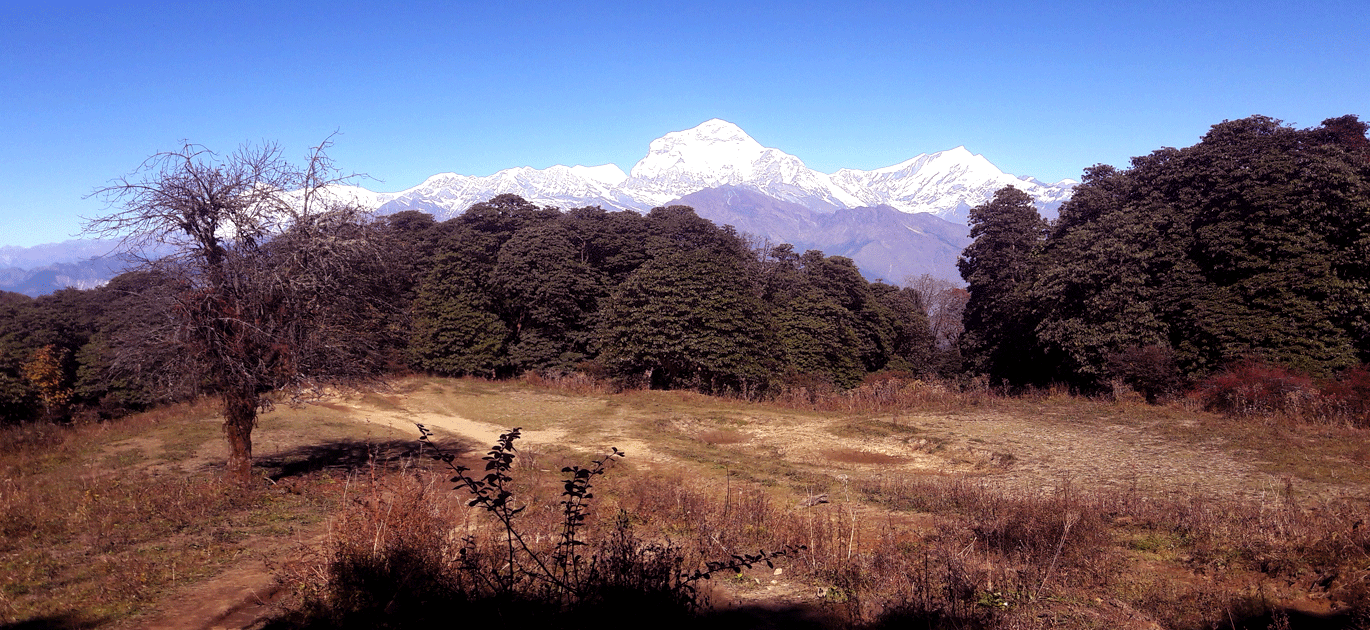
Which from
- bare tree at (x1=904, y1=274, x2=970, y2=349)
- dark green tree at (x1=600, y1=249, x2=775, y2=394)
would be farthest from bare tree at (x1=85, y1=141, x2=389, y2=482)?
bare tree at (x1=904, y1=274, x2=970, y2=349)

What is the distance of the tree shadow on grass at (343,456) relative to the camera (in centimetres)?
1302

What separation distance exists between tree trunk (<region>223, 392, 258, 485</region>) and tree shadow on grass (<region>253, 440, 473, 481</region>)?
93 cm

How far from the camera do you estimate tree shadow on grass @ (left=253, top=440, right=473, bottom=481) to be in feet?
42.7

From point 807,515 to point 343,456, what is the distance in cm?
1074

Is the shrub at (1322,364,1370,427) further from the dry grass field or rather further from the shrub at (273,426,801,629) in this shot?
the shrub at (273,426,801,629)

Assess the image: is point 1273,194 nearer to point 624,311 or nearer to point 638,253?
point 624,311

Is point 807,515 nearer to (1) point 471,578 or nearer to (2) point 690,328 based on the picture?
(1) point 471,578

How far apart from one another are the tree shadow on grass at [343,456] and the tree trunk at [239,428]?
93 centimetres

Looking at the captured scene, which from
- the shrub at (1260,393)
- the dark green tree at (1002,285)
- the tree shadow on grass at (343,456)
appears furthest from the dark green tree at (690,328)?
the shrub at (1260,393)

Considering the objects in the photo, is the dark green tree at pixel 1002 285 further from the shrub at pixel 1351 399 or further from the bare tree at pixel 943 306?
the bare tree at pixel 943 306

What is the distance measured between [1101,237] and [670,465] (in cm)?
1876

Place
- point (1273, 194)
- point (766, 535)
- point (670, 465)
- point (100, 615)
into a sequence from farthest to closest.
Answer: point (1273, 194), point (670, 465), point (766, 535), point (100, 615)

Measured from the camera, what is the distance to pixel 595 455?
1493 centimetres

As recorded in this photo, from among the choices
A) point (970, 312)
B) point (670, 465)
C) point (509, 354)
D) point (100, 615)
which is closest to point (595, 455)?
point (670, 465)
